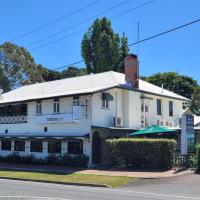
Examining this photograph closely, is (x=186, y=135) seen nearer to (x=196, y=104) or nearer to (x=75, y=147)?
(x=75, y=147)

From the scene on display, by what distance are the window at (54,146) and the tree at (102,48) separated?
28.1 m

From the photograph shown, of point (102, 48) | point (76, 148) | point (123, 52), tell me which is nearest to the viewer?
point (76, 148)

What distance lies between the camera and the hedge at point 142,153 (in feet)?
97.9

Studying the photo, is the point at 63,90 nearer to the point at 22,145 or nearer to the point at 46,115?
the point at 46,115

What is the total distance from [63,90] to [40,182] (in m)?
15.7

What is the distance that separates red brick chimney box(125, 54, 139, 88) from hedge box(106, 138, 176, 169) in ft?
27.4

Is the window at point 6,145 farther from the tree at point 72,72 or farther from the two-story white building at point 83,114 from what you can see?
the tree at point 72,72

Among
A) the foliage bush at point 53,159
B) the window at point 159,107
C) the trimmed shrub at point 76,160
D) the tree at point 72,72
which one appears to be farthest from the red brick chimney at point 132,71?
the tree at point 72,72

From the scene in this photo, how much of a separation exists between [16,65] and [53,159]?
37.0 meters

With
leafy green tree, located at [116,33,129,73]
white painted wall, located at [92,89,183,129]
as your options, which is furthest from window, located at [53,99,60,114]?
leafy green tree, located at [116,33,129,73]

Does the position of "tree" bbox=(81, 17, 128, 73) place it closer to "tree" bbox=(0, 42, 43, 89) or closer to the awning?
"tree" bbox=(0, 42, 43, 89)

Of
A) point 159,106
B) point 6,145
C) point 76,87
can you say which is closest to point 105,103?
point 76,87

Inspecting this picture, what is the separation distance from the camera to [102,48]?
220ft

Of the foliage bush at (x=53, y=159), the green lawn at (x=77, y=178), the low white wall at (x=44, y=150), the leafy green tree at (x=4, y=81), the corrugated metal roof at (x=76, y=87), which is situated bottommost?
the green lawn at (x=77, y=178)
